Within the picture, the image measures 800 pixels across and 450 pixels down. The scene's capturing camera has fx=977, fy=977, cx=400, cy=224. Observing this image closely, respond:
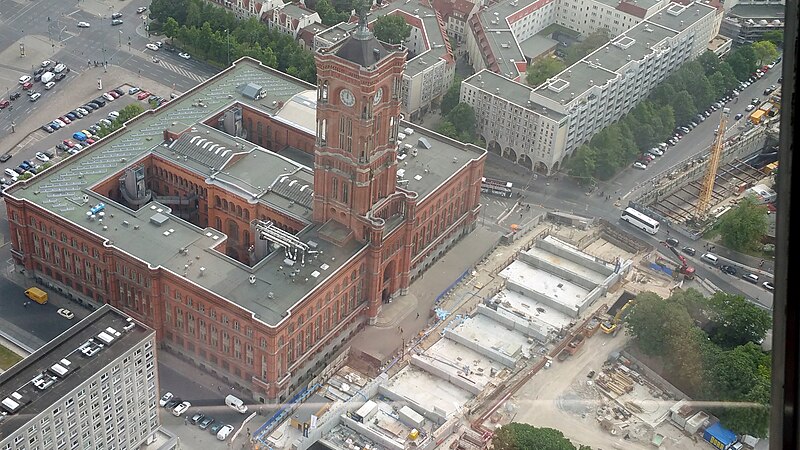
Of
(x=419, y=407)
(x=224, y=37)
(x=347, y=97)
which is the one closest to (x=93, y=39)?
(x=224, y=37)

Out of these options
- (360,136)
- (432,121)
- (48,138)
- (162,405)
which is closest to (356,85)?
(360,136)

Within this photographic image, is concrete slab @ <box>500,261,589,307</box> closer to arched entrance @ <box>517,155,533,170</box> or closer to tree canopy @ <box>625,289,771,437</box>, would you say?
tree canopy @ <box>625,289,771,437</box>

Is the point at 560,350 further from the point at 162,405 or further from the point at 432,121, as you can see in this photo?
the point at 432,121

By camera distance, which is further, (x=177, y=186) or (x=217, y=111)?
(x=217, y=111)

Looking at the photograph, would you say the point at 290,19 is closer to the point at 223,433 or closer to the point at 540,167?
the point at 540,167

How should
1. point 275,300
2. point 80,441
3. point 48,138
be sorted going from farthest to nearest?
point 48,138
point 275,300
point 80,441

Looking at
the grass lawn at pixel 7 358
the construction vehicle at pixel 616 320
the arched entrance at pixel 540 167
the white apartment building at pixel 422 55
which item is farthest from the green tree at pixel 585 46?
the grass lawn at pixel 7 358

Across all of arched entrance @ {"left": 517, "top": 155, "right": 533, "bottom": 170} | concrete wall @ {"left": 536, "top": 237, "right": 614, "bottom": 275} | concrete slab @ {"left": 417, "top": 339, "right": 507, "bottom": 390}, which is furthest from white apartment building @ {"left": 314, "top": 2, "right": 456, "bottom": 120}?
concrete slab @ {"left": 417, "top": 339, "right": 507, "bottom": 390}
